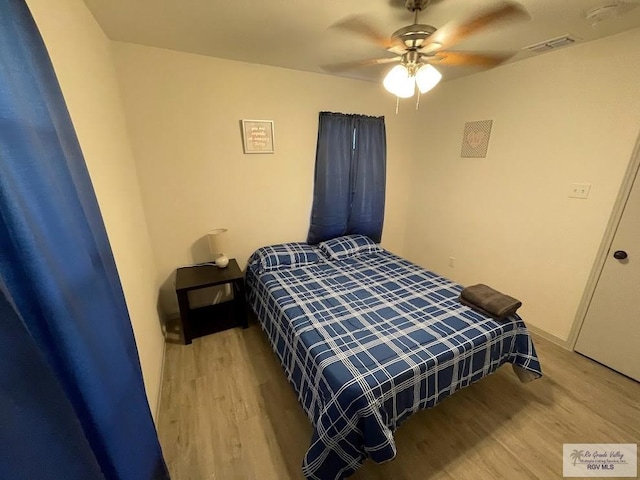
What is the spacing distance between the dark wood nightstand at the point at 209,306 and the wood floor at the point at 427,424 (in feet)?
1.05

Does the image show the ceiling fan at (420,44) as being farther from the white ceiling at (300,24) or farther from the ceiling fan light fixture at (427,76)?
the white ceiling at (300,24)

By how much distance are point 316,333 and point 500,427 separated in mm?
1233

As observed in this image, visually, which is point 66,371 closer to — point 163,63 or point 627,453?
point 163,63

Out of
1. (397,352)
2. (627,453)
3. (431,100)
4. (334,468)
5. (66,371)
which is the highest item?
(431,100)

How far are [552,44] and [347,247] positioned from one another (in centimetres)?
222

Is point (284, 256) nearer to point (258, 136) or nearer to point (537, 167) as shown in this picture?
point (258, 136)

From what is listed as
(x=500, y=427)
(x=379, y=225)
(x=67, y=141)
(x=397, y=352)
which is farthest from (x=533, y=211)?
(x=67, y=141)

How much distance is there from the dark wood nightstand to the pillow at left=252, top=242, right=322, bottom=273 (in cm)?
23

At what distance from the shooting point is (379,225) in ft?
10.7

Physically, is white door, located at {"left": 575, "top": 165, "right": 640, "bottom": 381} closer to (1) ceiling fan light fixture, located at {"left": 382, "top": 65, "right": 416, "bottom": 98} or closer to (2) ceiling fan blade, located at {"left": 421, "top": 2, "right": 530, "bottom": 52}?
(2) ceiling fan blade, located at {"left": 421, "top": 2, "right": 530, "bottom": 52}

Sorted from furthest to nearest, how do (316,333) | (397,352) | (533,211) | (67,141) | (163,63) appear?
(533,211), (163,63), (316,333), (397,352), (67,141)

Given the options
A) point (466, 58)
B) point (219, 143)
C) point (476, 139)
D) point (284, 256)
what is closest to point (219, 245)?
point (284, 256)

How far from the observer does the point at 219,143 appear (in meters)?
2.34

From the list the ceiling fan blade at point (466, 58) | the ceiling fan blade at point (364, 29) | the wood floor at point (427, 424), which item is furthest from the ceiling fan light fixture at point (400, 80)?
the wood floor at point (427, 424)
